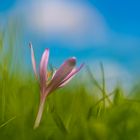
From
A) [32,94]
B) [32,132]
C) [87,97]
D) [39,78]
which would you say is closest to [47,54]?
[39,78]

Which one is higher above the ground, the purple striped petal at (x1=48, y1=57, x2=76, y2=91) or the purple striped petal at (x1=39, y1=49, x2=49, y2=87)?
the purple striped petal at (x1=39, y1=49, x2=49, y2=87)

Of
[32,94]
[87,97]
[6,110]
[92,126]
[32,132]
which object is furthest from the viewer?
[87,97]

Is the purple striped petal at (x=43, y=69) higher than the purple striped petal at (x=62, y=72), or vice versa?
the purple striped petal at (x=43, y=69)

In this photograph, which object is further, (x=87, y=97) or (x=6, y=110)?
(x=87, y=97)

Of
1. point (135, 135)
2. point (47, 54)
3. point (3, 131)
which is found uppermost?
point (47, 54)

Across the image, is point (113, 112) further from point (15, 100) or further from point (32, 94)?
point (32, 94)

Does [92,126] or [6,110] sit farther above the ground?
[6,110]

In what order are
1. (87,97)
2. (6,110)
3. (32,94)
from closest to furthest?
(6,110) → (32,94) → (87,97)

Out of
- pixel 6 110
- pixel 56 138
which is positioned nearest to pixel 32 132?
pixel 56 138
